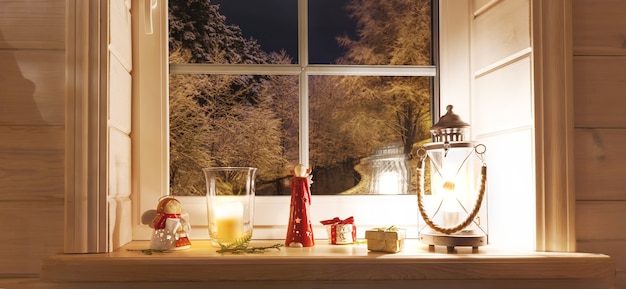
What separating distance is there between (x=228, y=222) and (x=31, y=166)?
1.56 ft

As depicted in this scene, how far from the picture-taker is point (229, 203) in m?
1.49

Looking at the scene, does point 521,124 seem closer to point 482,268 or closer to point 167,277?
point 482,268

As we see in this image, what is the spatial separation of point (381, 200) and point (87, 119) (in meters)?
0.83

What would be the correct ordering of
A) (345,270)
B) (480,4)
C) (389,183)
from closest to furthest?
1. (345,270)
2. (480,4)
3. (389,183)

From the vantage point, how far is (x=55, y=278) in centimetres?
122

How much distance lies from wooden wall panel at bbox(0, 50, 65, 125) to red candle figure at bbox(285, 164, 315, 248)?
59 cm

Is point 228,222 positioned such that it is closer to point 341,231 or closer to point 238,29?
point 341,231

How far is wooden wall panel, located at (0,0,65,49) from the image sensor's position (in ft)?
4.29

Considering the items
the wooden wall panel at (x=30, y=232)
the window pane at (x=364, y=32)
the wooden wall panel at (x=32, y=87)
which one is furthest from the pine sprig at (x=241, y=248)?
the window pane at (x=364, y=32)

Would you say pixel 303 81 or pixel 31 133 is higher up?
pixel 303 81

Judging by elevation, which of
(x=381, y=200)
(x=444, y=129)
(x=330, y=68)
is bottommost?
(x=381, y=200)

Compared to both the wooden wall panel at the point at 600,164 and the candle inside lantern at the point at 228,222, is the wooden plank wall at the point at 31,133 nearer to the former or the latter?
the candle inside lantern at the point at 228,222

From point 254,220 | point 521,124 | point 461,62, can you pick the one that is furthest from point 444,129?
point 254,220

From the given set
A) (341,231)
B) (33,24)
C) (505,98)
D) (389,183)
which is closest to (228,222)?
(341,231)
